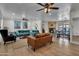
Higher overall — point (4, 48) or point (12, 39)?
point (12, 39)

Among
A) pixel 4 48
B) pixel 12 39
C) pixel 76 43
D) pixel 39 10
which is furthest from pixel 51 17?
pixel 4 48

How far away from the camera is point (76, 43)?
3.22 m

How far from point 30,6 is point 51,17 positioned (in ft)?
1.97

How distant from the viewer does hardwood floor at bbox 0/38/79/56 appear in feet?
10.4

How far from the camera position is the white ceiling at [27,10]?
3.17 meters

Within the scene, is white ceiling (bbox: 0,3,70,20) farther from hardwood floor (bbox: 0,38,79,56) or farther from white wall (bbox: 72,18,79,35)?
hardwood floor (bbox: 0,38,79,56)

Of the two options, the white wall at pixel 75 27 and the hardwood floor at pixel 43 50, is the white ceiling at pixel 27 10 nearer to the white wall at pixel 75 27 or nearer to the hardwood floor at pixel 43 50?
the white wall at pixel 75 27

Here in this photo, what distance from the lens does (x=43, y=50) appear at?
3229mm

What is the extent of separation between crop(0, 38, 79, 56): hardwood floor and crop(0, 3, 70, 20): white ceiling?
2.16 ft

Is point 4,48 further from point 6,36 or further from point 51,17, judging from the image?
point 51,17

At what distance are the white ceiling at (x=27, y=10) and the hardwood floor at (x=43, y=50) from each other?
0.66m

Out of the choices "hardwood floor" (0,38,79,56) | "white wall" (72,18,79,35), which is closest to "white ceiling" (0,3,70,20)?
"white wall" (72,18,79,35)

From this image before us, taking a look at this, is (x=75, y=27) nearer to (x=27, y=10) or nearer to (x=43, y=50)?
(x=43, y=50)

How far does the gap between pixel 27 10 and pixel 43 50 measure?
109 centimetres
